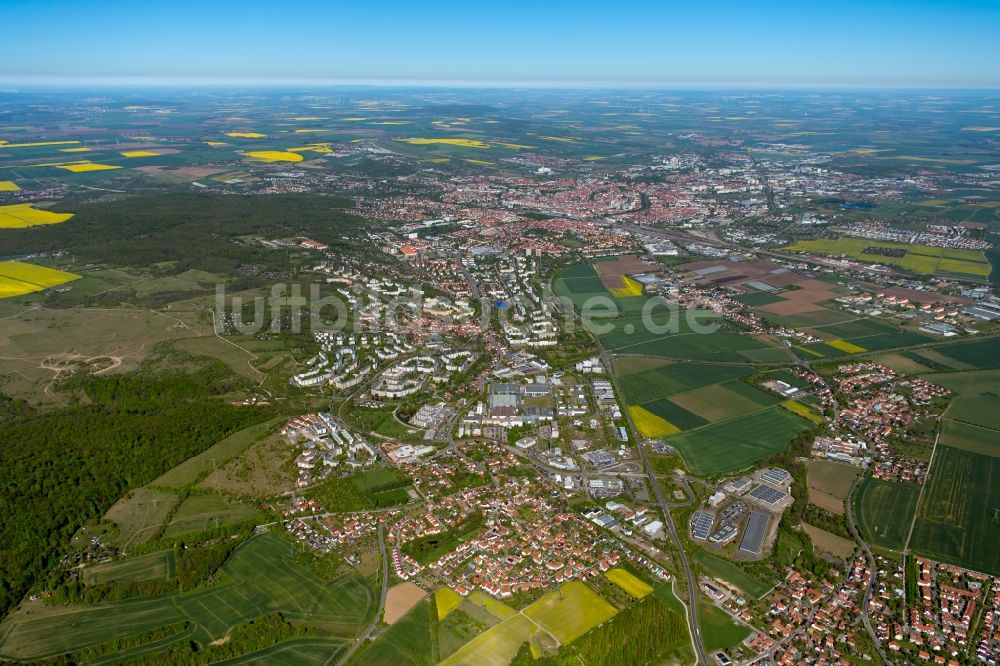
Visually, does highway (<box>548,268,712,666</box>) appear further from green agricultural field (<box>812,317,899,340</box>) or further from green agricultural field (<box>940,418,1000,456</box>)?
green agricultural field (<box>812,317,899,340</box>)

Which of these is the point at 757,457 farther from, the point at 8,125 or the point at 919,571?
the point at 8,125

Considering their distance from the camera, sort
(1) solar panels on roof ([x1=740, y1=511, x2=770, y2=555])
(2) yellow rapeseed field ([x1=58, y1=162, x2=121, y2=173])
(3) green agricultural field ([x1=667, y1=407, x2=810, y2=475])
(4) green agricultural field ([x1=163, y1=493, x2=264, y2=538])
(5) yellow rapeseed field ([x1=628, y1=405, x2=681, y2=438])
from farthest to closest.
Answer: (2) yellow rapeseed field ([x1=58, y1=162, x2=121, y2=173]) < (5) yellow rapeseed field ([x1=628, y1=405, x2=681, y2=438]) < (3) green agricultural field ([x1=667, y1=407, x2=810, y2=475]) < (4) green agricultural field ([x1=163, y1=493, x2=264, y2=538]) < (1) solar panels on roof ([x1=740, y1=511, x2=770, y2=555])

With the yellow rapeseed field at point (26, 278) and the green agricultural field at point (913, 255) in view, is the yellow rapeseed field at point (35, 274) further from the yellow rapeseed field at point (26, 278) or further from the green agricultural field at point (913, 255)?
the green agricultural field at point (913, 255)

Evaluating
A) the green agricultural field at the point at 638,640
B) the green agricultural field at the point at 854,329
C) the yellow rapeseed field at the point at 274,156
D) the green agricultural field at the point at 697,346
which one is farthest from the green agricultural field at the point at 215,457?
the yellow rapeseed field at the point at 274,156

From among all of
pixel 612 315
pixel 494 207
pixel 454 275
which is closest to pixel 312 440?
pixel 612 315

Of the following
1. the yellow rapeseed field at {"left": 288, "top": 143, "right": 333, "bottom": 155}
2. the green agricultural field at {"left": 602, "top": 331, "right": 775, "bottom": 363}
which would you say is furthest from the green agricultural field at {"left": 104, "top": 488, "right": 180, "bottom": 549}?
the yellow rapeseed field at {"left": 288, "top": 143, "right": 333, "bottom": 155}
